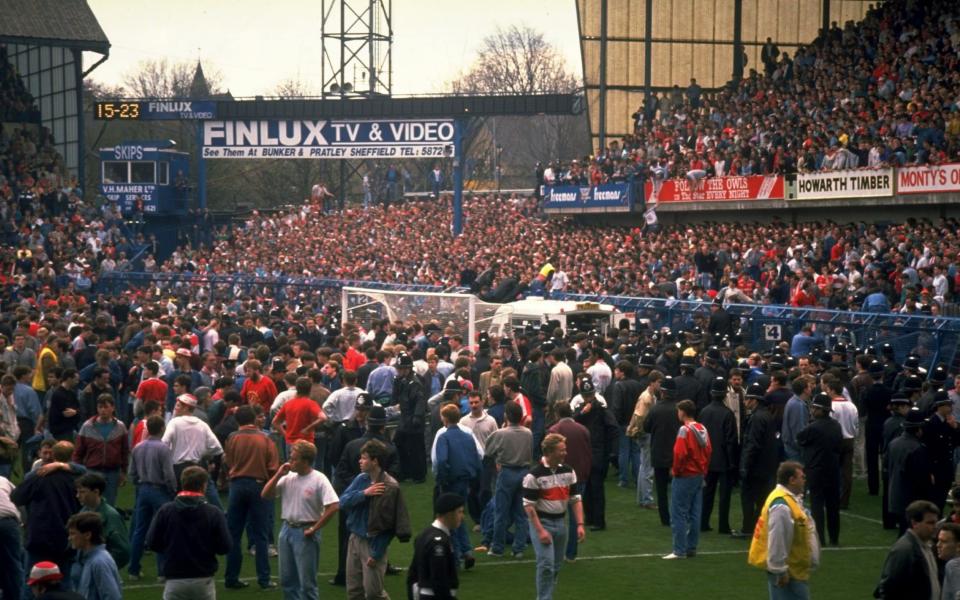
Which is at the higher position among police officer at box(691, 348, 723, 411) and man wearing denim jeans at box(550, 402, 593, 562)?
police officer at box(691, 348, 723, 411)

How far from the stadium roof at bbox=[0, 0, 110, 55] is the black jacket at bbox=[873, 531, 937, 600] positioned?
42.9 m

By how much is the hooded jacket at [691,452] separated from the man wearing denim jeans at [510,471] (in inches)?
59.6

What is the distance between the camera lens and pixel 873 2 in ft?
153

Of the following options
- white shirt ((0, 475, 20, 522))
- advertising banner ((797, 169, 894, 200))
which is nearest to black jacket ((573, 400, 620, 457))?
white shirt ((0, 475, 20, 522))

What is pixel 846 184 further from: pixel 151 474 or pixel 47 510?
pixel 47 510

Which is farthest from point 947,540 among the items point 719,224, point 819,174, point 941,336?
point 719,224

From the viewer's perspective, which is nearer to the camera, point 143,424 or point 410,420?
point 143,424

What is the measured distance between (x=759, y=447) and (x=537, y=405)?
13.0 ft

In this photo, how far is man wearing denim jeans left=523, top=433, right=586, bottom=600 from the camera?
458 inches

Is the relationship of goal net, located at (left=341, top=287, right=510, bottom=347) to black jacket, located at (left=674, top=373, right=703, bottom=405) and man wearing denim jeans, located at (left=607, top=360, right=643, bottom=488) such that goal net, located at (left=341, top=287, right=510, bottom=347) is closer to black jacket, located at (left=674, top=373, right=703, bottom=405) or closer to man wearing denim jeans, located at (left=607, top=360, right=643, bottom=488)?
man wearing denim jeans, located at (left=607, top=360, right=643, bottom=488)

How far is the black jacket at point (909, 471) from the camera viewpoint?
13375mm

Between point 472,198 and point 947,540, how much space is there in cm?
4634

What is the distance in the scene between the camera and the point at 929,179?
3092 cm

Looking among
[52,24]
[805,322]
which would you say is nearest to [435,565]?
[805,322]
